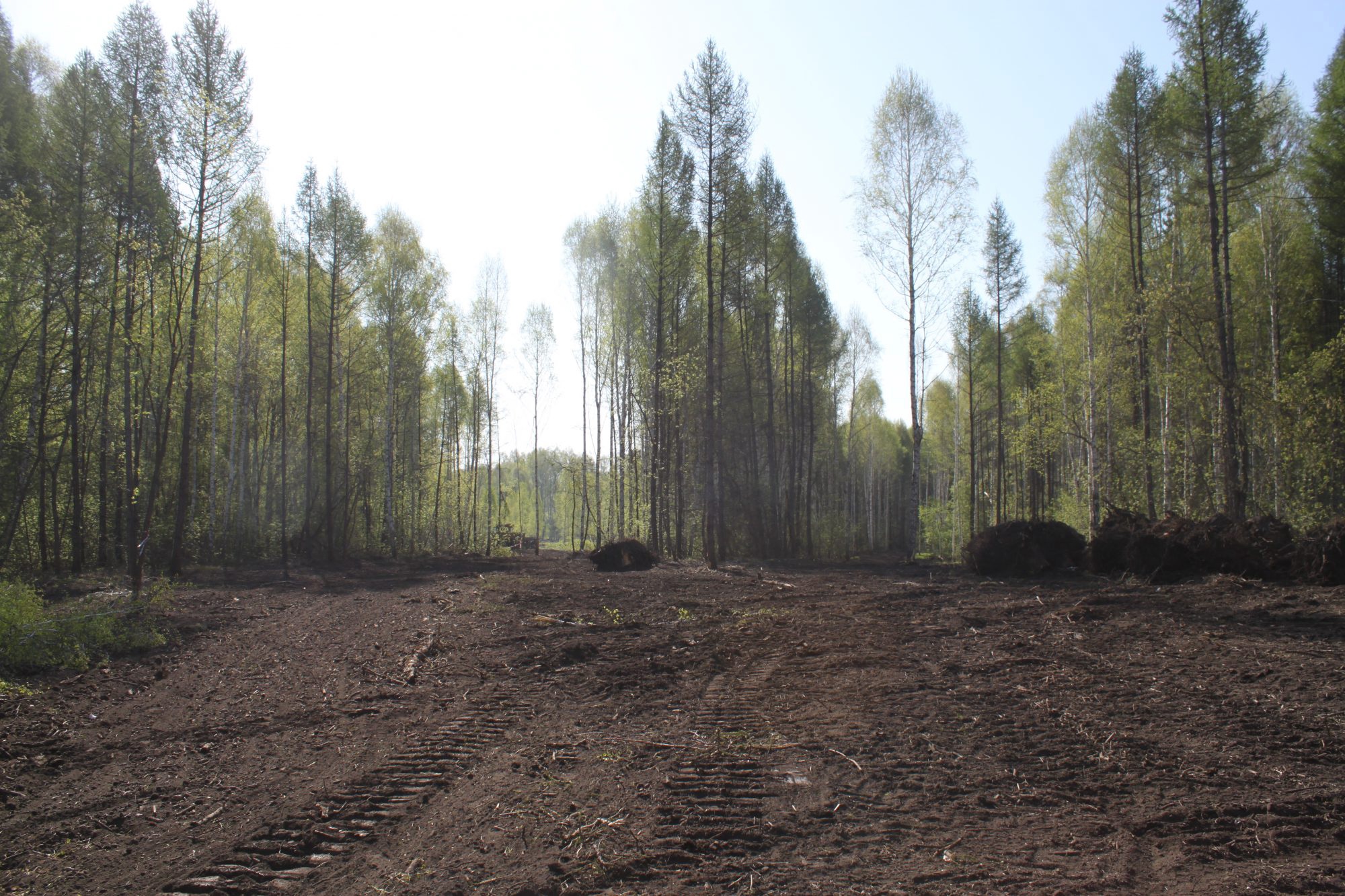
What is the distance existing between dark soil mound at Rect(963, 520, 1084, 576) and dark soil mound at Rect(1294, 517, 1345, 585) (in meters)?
3.74

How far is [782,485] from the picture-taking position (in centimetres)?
3334

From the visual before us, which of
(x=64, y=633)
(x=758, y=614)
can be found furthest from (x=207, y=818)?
(x=758, y=614)

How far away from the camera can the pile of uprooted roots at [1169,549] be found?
8.61 m

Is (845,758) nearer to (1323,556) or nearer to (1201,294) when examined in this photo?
(1323,556)

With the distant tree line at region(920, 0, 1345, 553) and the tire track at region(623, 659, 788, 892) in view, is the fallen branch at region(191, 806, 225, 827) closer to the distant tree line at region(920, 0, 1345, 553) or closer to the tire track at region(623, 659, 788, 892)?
the tire track at region(623, 659, 788, 892)

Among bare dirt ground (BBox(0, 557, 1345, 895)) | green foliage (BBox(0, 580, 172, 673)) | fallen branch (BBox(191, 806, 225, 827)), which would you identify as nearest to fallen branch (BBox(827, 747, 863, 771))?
bare dirt ground (BBox(0, 557, 1345, 895))

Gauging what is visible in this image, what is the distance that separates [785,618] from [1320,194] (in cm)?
1703

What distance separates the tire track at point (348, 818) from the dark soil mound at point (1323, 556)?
9.81 m

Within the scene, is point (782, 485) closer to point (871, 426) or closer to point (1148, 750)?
point (871, 426)

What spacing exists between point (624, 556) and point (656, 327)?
829cm

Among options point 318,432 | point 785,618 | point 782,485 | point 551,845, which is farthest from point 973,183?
point 318,432

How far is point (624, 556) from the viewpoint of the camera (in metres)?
18.2

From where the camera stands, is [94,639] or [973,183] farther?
[973,183]

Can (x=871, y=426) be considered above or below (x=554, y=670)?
above
